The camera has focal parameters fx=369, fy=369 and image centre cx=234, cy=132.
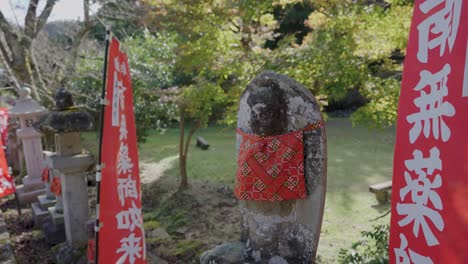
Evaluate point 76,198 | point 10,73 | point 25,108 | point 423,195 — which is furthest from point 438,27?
point 10,73

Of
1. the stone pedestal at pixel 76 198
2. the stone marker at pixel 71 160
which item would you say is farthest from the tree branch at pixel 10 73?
the stone pedestal at pixel 76 198

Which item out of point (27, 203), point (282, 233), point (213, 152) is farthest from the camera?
point (213, 152)

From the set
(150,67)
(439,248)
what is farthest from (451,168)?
(150,67)

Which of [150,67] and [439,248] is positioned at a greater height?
[150,67]

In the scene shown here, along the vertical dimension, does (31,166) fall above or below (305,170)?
below

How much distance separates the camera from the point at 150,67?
8016 mm

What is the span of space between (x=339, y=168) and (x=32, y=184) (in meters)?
6.91

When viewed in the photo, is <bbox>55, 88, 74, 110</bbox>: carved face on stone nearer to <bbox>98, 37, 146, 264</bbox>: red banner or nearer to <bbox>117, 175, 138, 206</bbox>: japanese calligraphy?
<bbox>98, 37, 146, 264</bbox>: red banner

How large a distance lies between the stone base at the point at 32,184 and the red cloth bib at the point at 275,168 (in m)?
7.11

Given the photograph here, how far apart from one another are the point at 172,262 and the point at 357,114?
9.69 feet

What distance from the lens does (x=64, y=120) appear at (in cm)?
470

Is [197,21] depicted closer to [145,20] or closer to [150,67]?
[145,20]

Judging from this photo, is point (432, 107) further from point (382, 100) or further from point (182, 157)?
point (182, 157)

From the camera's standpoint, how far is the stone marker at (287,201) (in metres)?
1.84
